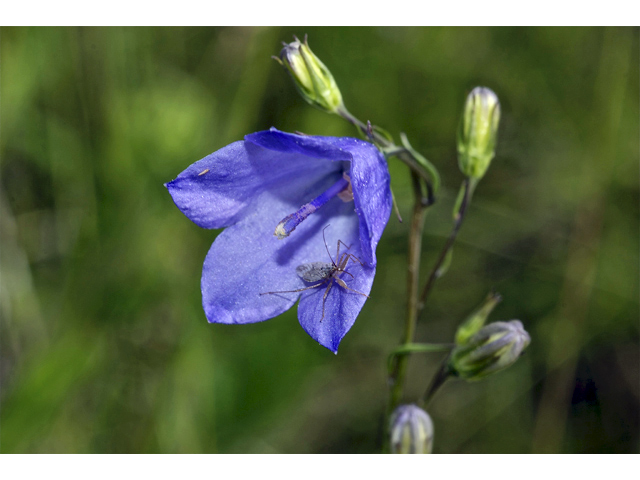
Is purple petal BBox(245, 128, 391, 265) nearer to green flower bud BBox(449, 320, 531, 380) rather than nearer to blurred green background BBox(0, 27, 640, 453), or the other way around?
green flower bud BBox(449, 320, 531, 380)

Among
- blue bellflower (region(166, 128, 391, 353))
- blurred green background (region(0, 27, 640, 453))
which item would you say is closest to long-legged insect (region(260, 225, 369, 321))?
blue bellflower (region(166, 128, 391, 353))

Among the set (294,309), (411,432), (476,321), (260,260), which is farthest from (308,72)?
(294,309)

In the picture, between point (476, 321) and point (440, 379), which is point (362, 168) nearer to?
point (476, 321)

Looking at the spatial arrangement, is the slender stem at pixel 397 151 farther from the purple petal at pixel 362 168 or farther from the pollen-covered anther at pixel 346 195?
the pollen-covered anther at pixel 346 195

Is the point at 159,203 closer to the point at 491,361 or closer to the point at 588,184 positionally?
the point at 491,361

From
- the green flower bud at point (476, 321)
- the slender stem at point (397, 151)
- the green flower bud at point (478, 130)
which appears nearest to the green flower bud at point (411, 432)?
the green flower bud at point (476, 321)

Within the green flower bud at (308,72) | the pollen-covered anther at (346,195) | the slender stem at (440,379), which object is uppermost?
the green flower bud at (308,72)
